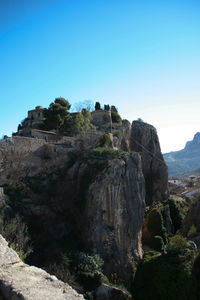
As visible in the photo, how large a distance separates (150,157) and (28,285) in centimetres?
3683

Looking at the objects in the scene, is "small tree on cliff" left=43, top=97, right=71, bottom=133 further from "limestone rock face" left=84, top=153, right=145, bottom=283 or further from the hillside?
"limestone rock face" left=84, top=153, right=145, bottom=283

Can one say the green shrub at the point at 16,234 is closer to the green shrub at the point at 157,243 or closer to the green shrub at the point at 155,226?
the green shrub at the point at 157,243

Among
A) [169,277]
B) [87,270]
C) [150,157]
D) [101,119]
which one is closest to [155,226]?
[150,157]

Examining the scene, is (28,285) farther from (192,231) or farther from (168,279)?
(192,231)

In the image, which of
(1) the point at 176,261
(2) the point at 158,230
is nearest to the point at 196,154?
(2) the point at 158,230

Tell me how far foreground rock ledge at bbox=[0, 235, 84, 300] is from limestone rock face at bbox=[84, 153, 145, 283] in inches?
581

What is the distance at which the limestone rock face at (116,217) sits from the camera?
1833 cm

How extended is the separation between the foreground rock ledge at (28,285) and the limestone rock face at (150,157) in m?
34.8

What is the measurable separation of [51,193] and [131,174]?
26.0 ft

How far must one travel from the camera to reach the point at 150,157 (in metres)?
38.9

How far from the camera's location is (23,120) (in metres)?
38.2

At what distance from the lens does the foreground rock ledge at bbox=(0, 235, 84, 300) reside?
126 inches

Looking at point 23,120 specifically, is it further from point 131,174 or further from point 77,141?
point 131,174

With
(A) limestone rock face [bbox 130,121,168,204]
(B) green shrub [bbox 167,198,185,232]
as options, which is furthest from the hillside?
(A) limestone rock face [bbox 130,121,168,204]
